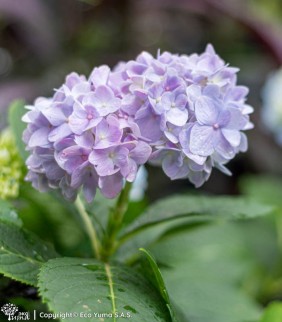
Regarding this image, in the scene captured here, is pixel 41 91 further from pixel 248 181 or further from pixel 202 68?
pixel 202 68

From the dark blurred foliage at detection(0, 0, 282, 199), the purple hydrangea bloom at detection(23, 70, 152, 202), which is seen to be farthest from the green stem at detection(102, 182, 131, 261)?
the dark blurred foliage at detection(0, 0, 282, 199)

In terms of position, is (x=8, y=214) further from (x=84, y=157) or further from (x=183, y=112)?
(x=183, y=112)

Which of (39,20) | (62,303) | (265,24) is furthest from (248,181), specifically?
(62,303)

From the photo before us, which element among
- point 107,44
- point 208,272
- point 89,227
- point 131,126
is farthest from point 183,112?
point 107,44

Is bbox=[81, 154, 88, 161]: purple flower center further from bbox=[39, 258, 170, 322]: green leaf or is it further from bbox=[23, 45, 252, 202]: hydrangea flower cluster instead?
bbox=[39, 258, 170, 322]: green leaf

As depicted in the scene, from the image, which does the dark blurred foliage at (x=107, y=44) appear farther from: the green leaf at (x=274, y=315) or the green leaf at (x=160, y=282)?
the green leaf at (x=160, y=282)

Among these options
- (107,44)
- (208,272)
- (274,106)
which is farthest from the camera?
(107,44)
